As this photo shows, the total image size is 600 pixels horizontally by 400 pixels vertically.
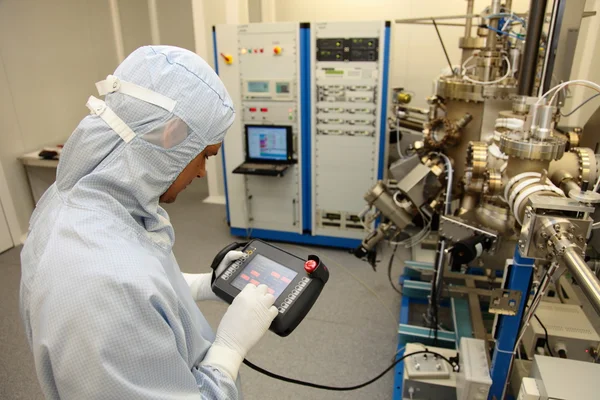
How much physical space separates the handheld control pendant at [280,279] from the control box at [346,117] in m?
1.66

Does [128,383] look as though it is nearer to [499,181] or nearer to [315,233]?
[499,181]

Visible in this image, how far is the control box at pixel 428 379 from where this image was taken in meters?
1.48

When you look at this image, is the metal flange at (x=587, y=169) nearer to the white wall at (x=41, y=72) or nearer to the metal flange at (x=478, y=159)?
the metal flange at (x=478, y=159)

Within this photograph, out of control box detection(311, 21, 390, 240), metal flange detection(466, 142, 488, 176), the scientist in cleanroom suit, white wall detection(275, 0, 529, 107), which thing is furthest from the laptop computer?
the scientist in cleanroom suit

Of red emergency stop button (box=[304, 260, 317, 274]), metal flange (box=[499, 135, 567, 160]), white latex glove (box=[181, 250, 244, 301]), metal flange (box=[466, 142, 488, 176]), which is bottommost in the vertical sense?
white latex glove (box=[181, 250, 244, 301])

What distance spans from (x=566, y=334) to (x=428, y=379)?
1.70 feet

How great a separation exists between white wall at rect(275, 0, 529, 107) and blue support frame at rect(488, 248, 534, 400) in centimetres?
284

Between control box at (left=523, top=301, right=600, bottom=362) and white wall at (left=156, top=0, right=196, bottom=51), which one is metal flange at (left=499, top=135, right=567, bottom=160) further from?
white wall at (left=156, top=0, right=196, bottom=51)

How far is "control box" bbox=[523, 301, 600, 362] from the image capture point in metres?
1.41

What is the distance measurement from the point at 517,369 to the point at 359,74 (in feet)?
5.84

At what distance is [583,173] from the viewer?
1286 millimetres

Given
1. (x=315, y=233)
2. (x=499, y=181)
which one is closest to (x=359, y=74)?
(x=315, y=233)

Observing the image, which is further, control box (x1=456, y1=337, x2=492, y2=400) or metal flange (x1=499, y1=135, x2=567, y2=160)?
control box (x1=456, y1=337, x2=492, y2=400)

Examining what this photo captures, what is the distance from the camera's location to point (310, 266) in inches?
38.1
